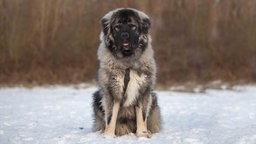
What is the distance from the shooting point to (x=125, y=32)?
738 centimetres

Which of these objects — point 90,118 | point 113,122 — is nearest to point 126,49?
point 113,122

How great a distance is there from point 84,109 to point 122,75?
4.39 m

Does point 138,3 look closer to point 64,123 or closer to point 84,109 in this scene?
point 84,109

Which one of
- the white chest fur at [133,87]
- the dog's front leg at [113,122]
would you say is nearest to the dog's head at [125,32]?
the white chest fur at [133,87]

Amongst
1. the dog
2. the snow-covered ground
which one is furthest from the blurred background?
the dog

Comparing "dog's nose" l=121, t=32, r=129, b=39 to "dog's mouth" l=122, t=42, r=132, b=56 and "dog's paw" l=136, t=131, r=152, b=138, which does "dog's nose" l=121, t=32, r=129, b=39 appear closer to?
"dog's mouth" l=122, t=42, r=132, b=56

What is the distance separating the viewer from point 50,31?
806 inches

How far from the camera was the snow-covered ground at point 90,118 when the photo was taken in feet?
23.0

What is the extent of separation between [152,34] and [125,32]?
13474 millimetres

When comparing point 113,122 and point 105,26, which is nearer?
point 113,122

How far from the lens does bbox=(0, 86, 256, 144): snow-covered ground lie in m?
7.01

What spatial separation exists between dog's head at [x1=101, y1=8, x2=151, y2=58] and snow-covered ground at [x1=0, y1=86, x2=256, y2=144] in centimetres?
125

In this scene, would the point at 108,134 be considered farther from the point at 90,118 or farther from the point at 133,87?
the point at 90,118

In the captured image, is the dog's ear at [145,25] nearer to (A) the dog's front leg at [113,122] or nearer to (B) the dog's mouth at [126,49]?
(B) the dog's mouth at [126,49]
